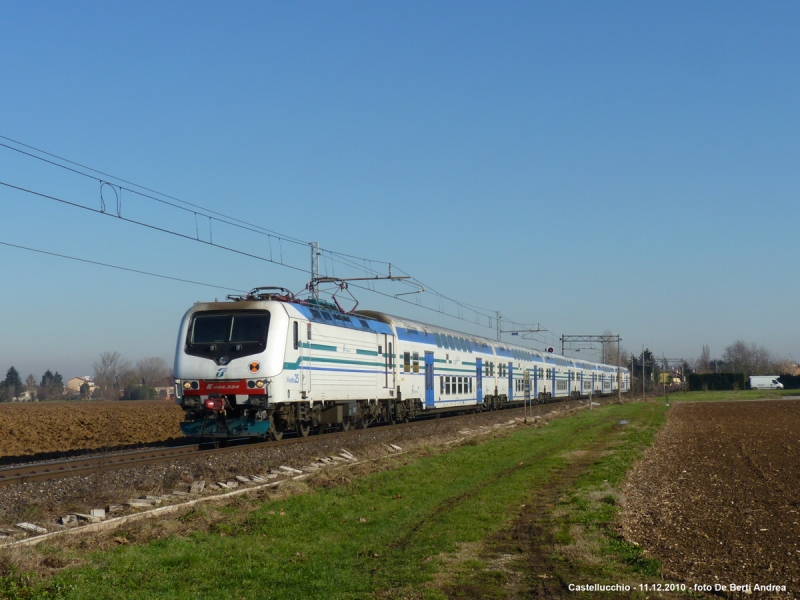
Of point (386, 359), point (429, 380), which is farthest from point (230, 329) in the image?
point (429, 380)

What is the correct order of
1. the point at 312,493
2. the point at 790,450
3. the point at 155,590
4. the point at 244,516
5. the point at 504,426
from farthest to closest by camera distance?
1. the point at 504,426
2. the point at 790,450
3. the point at 312,493
4. the point at 244,516
5. the point at 155,590

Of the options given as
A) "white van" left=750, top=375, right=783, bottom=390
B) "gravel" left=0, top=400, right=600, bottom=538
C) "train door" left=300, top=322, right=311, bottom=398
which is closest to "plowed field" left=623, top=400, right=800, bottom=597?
"gravel" left=0, top=400, right=600, bottom=538

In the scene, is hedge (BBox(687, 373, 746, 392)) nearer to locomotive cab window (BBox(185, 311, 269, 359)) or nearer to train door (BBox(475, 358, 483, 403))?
train door (BBox(475, 358, 483, 403))

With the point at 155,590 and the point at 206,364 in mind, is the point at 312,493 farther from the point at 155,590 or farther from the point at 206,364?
the point at 206,364

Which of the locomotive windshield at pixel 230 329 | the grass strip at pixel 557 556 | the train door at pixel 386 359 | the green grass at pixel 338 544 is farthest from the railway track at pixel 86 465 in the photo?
the train door at pixel 386 359

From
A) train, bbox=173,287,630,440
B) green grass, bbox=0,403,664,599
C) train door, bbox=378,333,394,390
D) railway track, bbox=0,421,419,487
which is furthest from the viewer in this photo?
train door, bbox=378,333,394,390

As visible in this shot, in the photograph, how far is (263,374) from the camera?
21.1 metres

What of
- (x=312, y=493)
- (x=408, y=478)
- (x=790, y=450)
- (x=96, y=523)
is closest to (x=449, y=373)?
(x=790, y=450)

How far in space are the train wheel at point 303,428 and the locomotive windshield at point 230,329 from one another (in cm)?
393

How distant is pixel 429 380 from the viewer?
36.7 m

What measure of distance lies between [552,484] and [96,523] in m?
8.79

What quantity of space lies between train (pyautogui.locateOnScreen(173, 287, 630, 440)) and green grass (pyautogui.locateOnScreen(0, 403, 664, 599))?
537 cm

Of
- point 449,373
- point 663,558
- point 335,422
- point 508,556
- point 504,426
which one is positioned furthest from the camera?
point 449,373

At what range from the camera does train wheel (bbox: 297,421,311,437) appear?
2425cm
